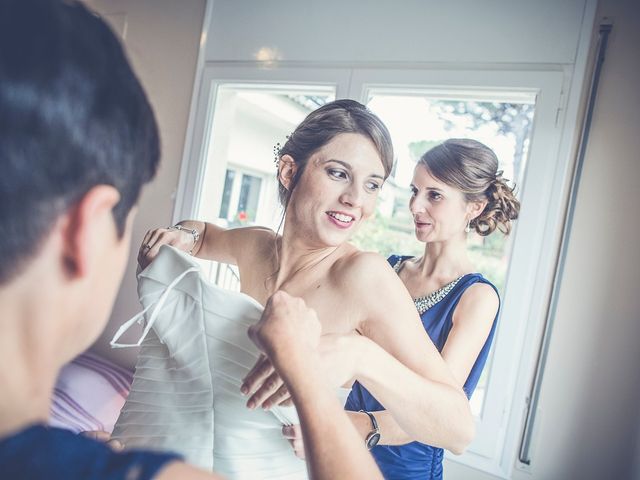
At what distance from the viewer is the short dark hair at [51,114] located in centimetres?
34

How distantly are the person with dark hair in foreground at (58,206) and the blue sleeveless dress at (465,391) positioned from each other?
3.27 feet

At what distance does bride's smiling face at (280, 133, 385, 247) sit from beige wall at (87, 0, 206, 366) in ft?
6.27

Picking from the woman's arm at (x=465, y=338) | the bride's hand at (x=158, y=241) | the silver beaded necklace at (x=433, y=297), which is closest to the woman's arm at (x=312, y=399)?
the bride's hand at (x=158, y=241)

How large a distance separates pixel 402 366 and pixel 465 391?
25.0 inches

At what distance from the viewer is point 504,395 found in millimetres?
1784

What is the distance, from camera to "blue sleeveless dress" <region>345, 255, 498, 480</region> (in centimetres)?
128

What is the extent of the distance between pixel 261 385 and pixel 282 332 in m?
0.13

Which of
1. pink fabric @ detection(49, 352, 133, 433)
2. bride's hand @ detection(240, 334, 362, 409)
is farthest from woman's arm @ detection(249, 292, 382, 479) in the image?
pink fabric @ detection(49, 352, 133, 433)

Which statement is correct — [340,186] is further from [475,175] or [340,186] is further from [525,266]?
[525,266]

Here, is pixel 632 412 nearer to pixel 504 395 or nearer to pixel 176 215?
pixel 504 395

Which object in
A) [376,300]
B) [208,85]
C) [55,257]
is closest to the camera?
[55,257]

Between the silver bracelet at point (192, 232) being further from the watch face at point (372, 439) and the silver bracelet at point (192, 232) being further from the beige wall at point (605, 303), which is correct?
the beige wall at point (605, 303)

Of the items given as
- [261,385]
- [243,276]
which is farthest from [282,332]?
[243,276]

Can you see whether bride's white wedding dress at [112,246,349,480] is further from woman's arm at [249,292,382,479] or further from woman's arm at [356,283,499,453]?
woman's arm at [356,283,499,453]
